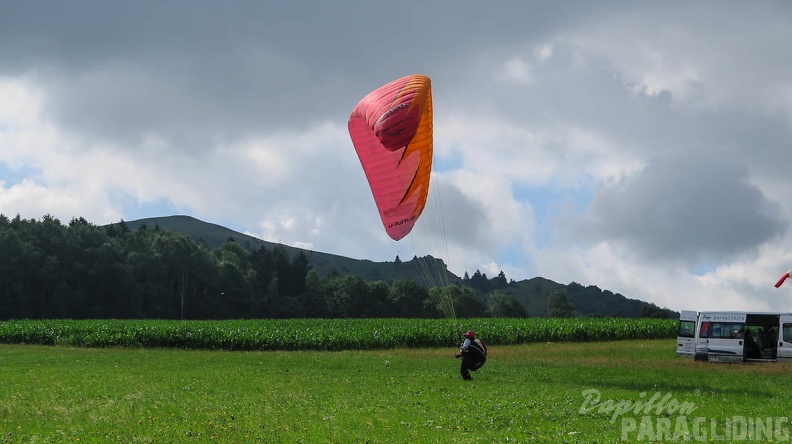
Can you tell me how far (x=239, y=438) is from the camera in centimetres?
1294

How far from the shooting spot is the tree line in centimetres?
9569

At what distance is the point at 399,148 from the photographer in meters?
20.9

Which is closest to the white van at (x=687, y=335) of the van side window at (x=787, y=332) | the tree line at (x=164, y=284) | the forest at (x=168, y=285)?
the van side window at (x=787, y=332)

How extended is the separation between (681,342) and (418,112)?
19.3 metres

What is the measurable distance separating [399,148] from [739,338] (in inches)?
682

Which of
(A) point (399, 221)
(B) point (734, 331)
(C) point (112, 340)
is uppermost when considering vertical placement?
(A) point (399, 221)

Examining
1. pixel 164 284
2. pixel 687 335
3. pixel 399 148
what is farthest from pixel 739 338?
pixel 164 284

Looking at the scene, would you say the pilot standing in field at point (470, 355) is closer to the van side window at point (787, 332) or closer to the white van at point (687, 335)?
the van side window at point (787, 332)

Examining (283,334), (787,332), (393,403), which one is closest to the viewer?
(393,403)

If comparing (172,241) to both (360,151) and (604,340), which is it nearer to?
(604,340)

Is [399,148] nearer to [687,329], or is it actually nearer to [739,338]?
[739,338]

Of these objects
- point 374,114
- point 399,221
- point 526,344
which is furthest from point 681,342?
point 374,114

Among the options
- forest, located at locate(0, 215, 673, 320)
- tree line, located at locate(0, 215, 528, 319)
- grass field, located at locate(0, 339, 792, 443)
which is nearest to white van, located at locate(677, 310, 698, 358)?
grass field, located at locate(0, 339, 792, 443)

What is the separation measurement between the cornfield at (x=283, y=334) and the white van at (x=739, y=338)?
17034 millimetres
